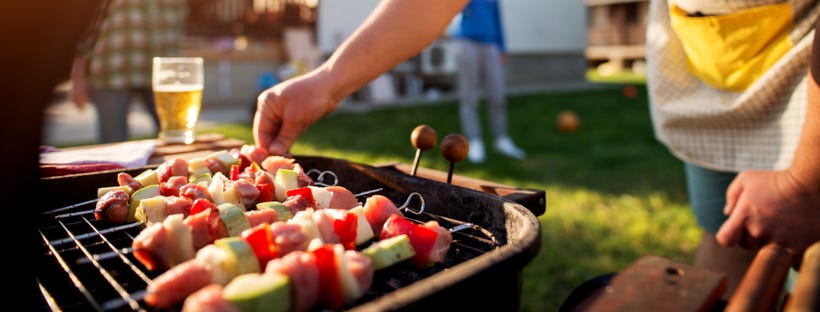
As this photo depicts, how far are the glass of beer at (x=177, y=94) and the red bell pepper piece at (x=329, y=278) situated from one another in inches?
60.8

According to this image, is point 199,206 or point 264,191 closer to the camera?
point 199,206

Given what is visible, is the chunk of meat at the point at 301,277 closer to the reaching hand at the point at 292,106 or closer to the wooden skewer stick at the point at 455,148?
the wooden skewer stick at the point at 455,148

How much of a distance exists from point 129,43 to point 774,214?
3784mm

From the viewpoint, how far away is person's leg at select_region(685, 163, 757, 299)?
6.49 feet

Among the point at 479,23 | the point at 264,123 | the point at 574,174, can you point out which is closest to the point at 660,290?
the point at 264,123

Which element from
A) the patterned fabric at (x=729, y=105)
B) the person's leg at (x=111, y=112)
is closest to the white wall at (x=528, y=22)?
the person's leg at (x=111, y=112)

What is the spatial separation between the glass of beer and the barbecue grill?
75 centimetres

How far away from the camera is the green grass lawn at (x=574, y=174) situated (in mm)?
3240

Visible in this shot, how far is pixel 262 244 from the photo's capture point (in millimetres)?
971

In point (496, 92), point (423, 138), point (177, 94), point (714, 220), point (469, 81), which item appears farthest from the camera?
point (496, 92)

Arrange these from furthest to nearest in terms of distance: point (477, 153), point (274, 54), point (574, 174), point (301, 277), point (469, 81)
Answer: point (274, 54) < point (469, 81) < point (477, 153) < point (574, 174) < point (301, 277)

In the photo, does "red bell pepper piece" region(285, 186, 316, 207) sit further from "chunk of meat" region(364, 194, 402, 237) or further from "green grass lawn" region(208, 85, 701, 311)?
"green grass lawn" region(208, 85, 701, 311)

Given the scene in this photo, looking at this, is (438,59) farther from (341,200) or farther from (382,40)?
(341,200)

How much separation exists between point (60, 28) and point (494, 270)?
1.90 ft
